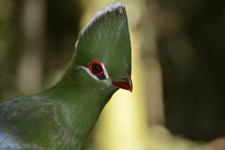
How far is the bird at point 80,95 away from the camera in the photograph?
1.57m

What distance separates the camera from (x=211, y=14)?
7.70 m

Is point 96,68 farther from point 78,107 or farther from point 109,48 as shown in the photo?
point 78,107

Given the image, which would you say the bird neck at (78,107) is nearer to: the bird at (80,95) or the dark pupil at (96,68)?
the bird at (80,95)

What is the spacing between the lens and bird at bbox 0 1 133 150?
157 centimetres

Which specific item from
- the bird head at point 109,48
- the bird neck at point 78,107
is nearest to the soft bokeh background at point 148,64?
the bird neck at point 78,107

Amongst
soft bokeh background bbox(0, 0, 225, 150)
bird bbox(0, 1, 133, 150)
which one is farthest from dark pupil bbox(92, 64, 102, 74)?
soft bokeh background bbox(0, 0, 225, 150)

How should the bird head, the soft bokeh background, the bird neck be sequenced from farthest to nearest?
1. the soft bokeh background
2. the bird neck
3. the bird head

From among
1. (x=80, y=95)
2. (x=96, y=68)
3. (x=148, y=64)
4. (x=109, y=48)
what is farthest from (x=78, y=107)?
(x=148, y=64)

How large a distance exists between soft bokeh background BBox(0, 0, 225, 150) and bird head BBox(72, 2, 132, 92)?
2.86 metres

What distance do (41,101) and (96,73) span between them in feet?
1.42

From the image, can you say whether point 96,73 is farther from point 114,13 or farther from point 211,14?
point 211,14

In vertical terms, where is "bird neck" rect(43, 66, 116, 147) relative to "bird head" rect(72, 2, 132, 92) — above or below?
below

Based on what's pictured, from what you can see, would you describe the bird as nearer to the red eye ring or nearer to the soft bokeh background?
the red eye ring

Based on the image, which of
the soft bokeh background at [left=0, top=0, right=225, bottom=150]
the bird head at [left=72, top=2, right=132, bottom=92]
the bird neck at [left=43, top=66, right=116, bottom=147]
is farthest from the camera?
the soft bokeh background at [left=0, top=0, right=225, bottom=150]
